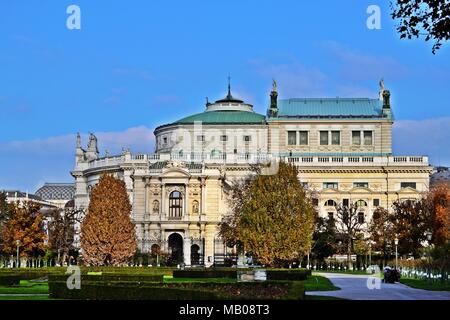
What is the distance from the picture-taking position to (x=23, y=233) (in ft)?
351

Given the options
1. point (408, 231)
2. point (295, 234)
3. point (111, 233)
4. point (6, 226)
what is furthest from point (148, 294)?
point (6, 226)

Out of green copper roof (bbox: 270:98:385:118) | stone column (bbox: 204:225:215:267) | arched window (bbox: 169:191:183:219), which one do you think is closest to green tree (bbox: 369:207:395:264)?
stone column (bbox: 204:225:215:267)

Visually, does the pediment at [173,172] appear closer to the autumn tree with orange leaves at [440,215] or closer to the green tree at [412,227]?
the green tree at [412,227]

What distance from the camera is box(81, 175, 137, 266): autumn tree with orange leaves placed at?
85.3 metres

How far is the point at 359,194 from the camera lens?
14000 cm

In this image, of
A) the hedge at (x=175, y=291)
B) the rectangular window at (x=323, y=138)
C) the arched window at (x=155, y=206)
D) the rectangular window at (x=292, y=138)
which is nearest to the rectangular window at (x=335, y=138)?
the rectangular window at (x=323, y=138)

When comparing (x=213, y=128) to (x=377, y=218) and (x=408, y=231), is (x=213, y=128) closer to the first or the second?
(x=377, y=218)

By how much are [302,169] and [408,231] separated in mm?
40475

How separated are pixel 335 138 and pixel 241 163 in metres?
16.3

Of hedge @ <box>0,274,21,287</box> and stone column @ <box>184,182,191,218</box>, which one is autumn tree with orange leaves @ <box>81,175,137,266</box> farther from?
stone column @ <box>184,182,191,218</box>

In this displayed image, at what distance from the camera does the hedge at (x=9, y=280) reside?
54759 millimetres

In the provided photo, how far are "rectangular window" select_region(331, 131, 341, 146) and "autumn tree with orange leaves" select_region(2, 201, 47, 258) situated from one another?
2124 inches

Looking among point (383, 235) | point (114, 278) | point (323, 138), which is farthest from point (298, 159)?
point (114, 278)

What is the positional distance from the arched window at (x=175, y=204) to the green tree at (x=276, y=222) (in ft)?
213
